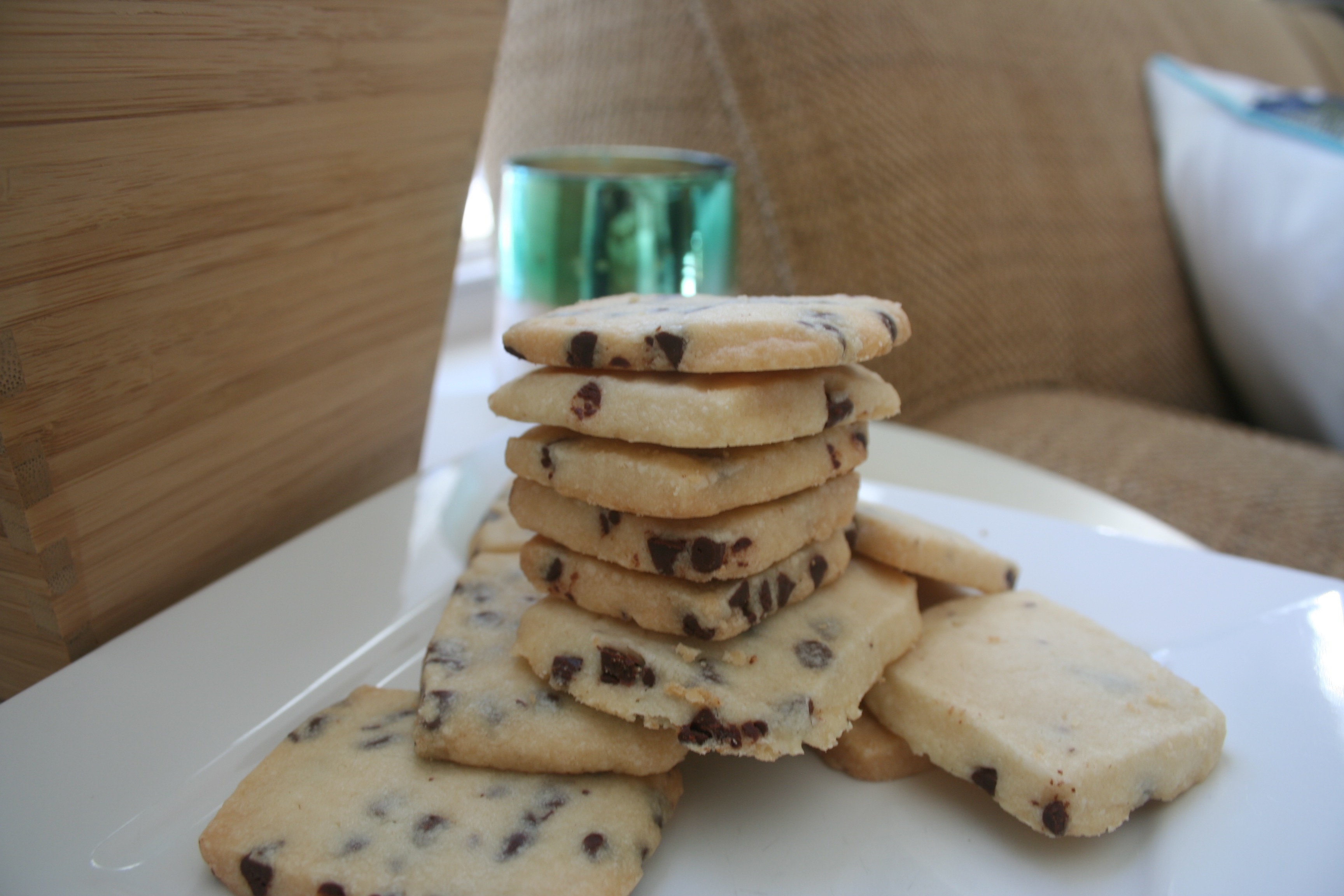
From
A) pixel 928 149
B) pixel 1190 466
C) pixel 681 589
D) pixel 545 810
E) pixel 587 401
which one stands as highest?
pixel 928 149

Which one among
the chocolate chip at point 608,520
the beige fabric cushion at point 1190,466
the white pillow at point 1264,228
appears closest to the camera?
the chocolate chip at point 608,520

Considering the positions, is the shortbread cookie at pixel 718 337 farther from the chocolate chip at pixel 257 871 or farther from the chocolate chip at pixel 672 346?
the chocolate chip at pixel 257 871

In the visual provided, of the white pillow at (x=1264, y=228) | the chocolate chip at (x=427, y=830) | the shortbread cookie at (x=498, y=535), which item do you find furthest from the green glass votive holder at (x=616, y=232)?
the white pillow at (x=1264, y=228)

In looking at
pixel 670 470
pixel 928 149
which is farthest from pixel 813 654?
pixel 928 149

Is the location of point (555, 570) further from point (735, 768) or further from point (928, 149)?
point (928, 149)

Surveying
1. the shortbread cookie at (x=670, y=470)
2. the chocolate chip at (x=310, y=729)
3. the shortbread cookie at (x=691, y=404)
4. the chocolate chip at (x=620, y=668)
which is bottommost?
the chocolate chip at (x=310, y=729)

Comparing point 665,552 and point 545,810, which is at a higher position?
point 665,552
